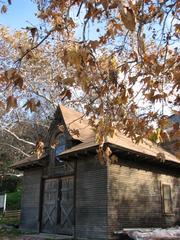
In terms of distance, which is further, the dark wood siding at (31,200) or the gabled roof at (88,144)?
the dark wood siding at (31,200)

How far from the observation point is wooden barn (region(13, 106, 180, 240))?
16.2m

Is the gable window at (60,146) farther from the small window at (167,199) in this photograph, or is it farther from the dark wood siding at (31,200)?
the small window at (167,199)

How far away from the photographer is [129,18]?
156 inches

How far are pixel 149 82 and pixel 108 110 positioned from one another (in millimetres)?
1171

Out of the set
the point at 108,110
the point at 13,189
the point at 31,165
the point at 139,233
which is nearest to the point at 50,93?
the point at 31,165

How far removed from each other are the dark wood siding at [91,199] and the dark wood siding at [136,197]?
1.09ft

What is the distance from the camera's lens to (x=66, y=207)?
1808cm

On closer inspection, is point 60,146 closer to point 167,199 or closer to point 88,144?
point 88,144

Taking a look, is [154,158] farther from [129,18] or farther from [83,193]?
[129,18]

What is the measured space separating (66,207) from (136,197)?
3505 mm

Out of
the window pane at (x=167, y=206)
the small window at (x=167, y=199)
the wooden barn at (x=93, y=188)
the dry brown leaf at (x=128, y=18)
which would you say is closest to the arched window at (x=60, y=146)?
the wooden barn at (x=93, y=188)

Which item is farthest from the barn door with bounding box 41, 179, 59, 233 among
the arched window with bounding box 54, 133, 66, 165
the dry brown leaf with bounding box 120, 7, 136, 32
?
the dry brown leaf with bounding box 120, 7, 136, 32

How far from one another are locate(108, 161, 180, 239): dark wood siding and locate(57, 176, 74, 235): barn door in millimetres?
2545

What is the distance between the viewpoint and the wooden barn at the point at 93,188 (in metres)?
16.2
